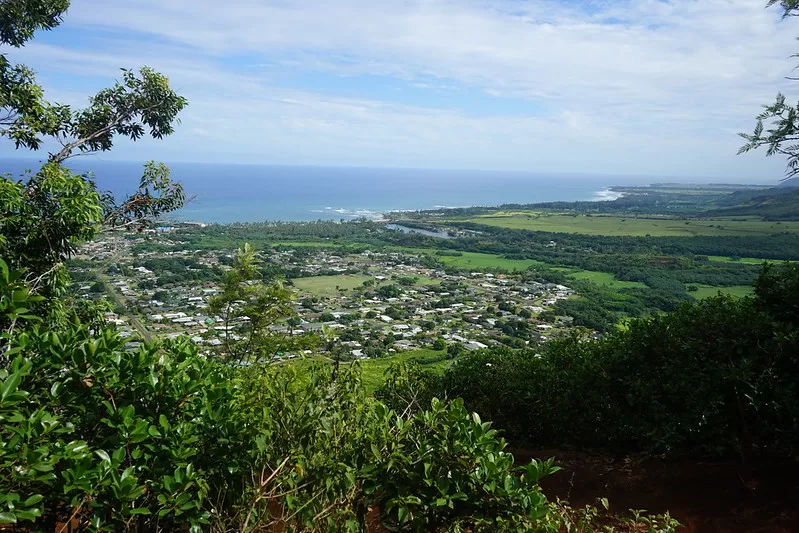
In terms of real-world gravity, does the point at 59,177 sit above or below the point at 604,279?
above

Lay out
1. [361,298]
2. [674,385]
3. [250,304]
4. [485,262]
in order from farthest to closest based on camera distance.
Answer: [485,262] < [361,298] < [250,304] < [674,385]

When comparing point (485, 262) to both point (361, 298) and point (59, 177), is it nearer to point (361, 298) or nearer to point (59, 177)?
point (361, 298)

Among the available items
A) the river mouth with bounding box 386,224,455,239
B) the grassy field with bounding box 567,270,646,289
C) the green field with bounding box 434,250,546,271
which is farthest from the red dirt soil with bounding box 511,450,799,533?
the river mouth with bounding box 386,224,455,239

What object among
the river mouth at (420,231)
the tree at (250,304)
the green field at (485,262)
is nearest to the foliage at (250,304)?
the tree at (250,304)

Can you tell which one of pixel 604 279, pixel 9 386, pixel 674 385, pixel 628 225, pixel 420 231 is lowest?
pixel 604 279

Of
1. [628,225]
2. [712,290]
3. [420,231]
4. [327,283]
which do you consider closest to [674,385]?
[712,290]

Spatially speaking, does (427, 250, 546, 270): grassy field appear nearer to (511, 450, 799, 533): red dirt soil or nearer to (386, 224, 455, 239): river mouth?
(386, 224, 455, 239): river mouth
